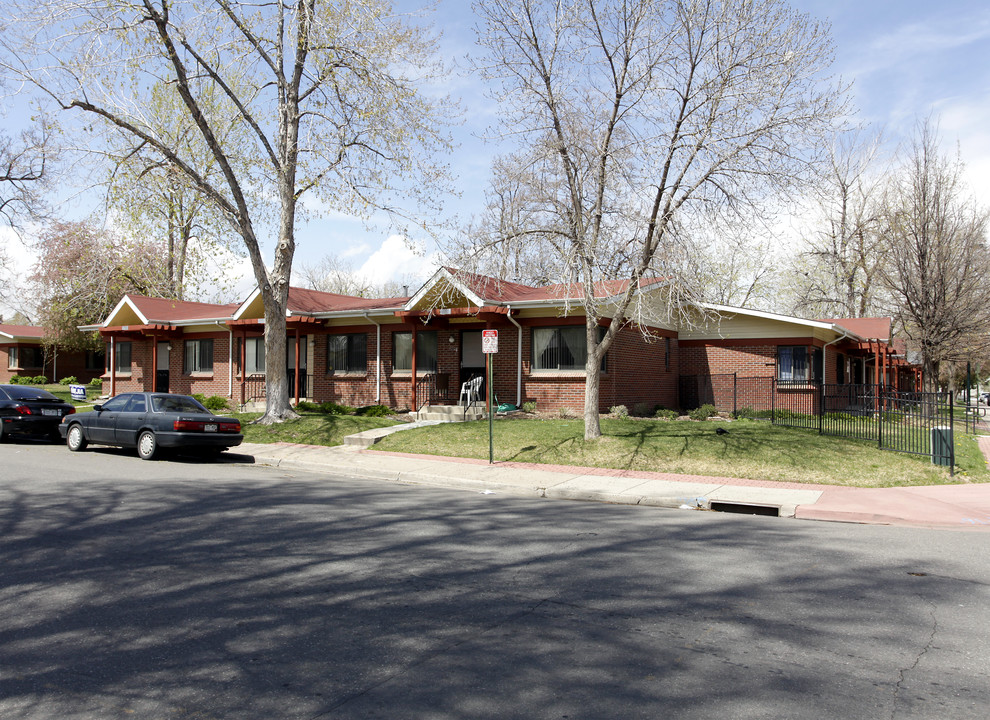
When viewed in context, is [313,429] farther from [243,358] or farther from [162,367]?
[162,367]

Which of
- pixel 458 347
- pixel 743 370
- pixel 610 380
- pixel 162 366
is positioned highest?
pixel 458 347

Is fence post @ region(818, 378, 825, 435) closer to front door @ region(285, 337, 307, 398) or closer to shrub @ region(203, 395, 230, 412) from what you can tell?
front door @ region(285, 337, 307, 398)

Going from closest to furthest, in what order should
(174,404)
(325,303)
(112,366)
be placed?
(174,404), (325,303), (112,366)

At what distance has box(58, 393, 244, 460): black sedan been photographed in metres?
14.7

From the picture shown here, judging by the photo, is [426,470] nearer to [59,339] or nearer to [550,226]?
[550,226]

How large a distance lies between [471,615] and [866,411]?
14398 mm

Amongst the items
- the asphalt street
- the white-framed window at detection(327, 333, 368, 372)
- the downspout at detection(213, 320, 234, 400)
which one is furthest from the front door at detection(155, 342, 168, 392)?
the asphalt street

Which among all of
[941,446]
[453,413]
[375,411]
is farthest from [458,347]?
[941,446]

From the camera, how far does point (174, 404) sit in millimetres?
15633

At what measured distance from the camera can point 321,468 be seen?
14898mm

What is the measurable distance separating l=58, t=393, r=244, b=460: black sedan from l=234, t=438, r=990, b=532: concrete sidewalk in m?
1.22

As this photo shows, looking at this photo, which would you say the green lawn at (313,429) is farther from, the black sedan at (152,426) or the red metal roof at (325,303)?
the red metal roof at (325,303)

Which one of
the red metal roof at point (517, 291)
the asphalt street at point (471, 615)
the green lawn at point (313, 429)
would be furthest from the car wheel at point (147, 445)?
the red metal roof at point (517, 291)

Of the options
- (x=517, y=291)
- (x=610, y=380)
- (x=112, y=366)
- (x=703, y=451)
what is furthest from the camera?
(x=112, y=366)
